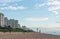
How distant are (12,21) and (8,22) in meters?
3.19

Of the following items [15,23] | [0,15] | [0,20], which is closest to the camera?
[0,20]

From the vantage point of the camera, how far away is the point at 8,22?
139m

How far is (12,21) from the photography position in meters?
139

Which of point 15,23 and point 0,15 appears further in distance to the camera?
point 15,23

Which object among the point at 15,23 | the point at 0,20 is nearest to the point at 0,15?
the point at 0,20

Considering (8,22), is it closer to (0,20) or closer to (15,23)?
(15,23)

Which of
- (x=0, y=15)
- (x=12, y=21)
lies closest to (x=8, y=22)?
(x=12, y=21)

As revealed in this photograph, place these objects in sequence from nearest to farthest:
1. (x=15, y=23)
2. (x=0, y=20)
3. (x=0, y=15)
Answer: (x=0, y=20) < (x=0, y=15) < (x=15, y=23)

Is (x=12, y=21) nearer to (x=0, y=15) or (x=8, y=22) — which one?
(x=8, y=22)

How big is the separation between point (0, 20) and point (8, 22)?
23128 mm

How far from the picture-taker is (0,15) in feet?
406

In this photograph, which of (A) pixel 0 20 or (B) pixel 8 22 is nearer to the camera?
(A) pixel 0 20

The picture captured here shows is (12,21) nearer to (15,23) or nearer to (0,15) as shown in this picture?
(15,23)

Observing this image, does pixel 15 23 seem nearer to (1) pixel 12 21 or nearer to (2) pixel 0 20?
(1) pixel 12 21
